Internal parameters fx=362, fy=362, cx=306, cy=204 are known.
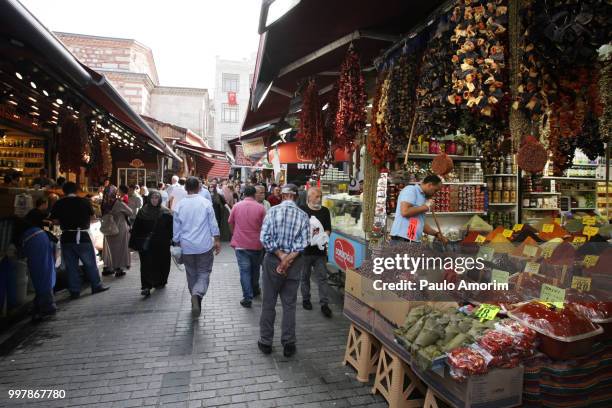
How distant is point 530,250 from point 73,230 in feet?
20.9

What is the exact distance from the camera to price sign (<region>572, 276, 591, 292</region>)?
9.21ft

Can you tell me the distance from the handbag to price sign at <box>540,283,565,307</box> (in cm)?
708

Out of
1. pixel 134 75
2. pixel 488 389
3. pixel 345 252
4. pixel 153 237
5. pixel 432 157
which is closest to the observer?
pixel 488 389

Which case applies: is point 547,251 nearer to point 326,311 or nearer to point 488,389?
point 488,389

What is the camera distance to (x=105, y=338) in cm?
440

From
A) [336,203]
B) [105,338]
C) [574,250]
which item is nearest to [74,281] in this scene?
[105,338]

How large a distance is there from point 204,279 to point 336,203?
356 centimetres

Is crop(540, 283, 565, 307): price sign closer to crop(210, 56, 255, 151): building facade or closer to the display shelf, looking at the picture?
the display shelf

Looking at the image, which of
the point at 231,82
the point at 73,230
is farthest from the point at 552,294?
the point at 231,82

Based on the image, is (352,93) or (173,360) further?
(352,93)

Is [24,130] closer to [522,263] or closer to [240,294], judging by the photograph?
[240,294]

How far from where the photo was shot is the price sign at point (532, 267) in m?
3.17

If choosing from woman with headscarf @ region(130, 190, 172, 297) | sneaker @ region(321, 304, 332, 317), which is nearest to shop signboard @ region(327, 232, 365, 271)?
sneaker @ region(321, 304, 332, 317)

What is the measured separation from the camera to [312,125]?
5785mm
